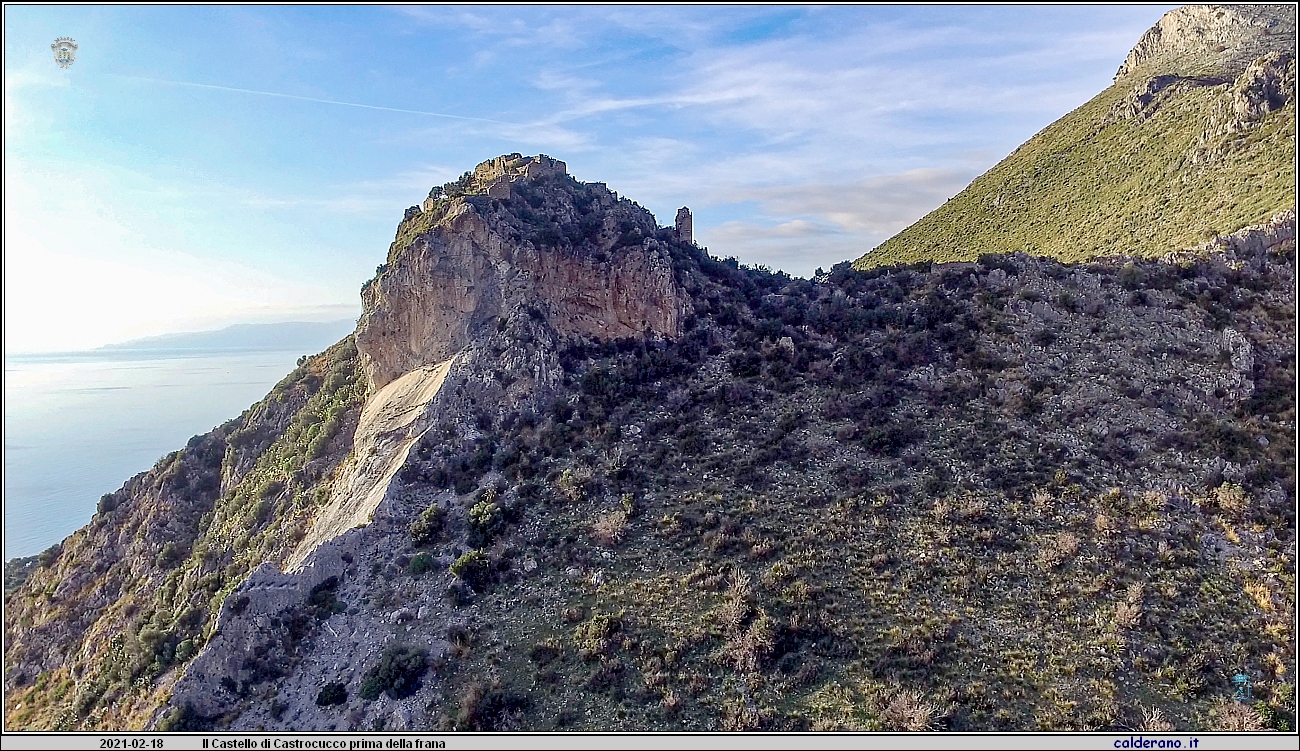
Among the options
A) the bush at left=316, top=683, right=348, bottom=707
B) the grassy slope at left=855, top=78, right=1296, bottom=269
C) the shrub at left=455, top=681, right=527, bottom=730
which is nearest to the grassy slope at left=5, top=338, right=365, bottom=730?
the bush at left=316, top=683, right=348, bottom=707

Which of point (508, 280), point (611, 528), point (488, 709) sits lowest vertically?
point (488, 709)

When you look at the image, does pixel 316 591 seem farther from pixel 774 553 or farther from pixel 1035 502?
pixel 1035 502

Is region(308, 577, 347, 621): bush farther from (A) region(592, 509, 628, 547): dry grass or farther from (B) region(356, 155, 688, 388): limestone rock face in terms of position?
(B) region(356, 155, 688, 388): limestone rock face

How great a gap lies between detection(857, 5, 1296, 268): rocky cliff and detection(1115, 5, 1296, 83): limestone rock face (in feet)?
0.39

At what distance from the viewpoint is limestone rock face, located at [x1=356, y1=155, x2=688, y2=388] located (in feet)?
80.8

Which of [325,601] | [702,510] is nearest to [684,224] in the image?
[702,510]

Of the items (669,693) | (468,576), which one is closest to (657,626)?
(669,693)

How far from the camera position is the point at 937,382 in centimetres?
2294

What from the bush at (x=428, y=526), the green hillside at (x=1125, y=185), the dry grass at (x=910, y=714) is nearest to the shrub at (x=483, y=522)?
the bush at (x=428, y=526)

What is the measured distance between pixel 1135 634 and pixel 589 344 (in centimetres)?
1869

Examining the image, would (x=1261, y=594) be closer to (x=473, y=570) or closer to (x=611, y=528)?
(x=611, y=528)

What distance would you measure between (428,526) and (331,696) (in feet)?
16.5

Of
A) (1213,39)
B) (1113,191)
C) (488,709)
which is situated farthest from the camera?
(1213,39)

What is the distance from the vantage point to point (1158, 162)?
39844 mm
